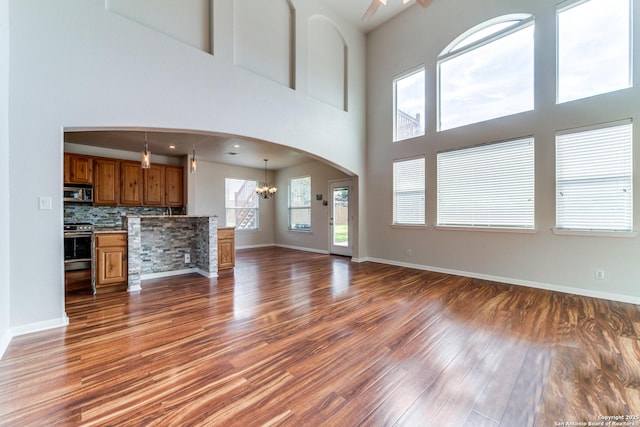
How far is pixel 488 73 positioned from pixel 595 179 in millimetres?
2386

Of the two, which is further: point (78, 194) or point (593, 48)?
point (78, 194)

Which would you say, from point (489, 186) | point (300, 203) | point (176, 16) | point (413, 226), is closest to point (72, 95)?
point (176, 16)

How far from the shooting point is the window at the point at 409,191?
217 inches

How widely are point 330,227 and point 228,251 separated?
3.26 m

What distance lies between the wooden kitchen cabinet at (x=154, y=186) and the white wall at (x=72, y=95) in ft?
13.6

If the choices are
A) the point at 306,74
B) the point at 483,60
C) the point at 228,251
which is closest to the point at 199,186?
the point at 228,251

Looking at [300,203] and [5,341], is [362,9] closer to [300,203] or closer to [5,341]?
[300,203]

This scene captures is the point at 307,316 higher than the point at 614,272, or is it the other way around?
the point at 614,272

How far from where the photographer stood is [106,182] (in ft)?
20.5

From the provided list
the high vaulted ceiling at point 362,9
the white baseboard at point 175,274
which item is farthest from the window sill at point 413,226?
the high vaulted ceiling at point 362,9

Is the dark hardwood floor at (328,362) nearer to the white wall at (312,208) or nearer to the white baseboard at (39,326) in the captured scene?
the white baseboard at (39,326)

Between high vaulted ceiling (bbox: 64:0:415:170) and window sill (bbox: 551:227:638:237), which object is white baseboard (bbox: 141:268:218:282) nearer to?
high vaulted ceiling (bbox: 64:0:415:170)

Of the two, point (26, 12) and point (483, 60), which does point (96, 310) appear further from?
point (483, 60)

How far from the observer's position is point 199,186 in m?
A: 7.89
